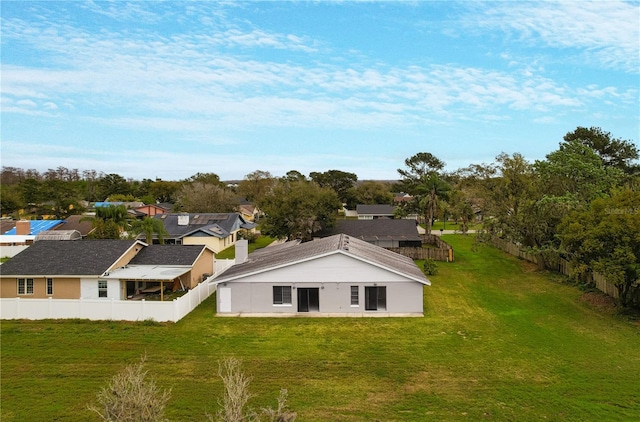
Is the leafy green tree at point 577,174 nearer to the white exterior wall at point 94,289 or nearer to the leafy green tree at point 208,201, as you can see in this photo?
the white exterior wall at point 94,289

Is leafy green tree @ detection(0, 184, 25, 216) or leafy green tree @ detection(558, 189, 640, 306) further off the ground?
leafy green tree @ detection(0, 184, 25, 216)

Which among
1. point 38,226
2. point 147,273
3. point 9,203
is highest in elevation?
point 9,203

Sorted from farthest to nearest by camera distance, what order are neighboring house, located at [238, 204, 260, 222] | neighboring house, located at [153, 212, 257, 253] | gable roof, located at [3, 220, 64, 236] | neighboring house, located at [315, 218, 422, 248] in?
neighboring house, located at [238, 204, 260, 222] < gable roof, located at [3, 220, 64, 236] < neighboring house, located at [153, 212, 257, 253] < neighboring house, located at [315, 218, 422, 248]

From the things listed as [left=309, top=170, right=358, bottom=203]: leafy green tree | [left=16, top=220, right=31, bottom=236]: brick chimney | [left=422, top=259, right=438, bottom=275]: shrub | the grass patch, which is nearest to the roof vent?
the grass patch

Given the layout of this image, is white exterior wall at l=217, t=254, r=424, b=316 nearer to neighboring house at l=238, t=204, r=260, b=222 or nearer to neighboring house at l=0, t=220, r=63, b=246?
neighboring house at l=0, t=220, r=63, b=246

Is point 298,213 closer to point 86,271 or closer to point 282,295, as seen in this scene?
point 282,295

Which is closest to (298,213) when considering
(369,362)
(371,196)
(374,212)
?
(369,362)

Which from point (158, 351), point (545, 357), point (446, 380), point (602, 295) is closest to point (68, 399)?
point (158, 351)

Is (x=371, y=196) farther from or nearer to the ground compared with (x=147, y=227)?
farther from the ground

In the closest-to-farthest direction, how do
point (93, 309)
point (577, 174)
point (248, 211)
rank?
point (93, 309) < point (577, 174) < point (248, 211)
